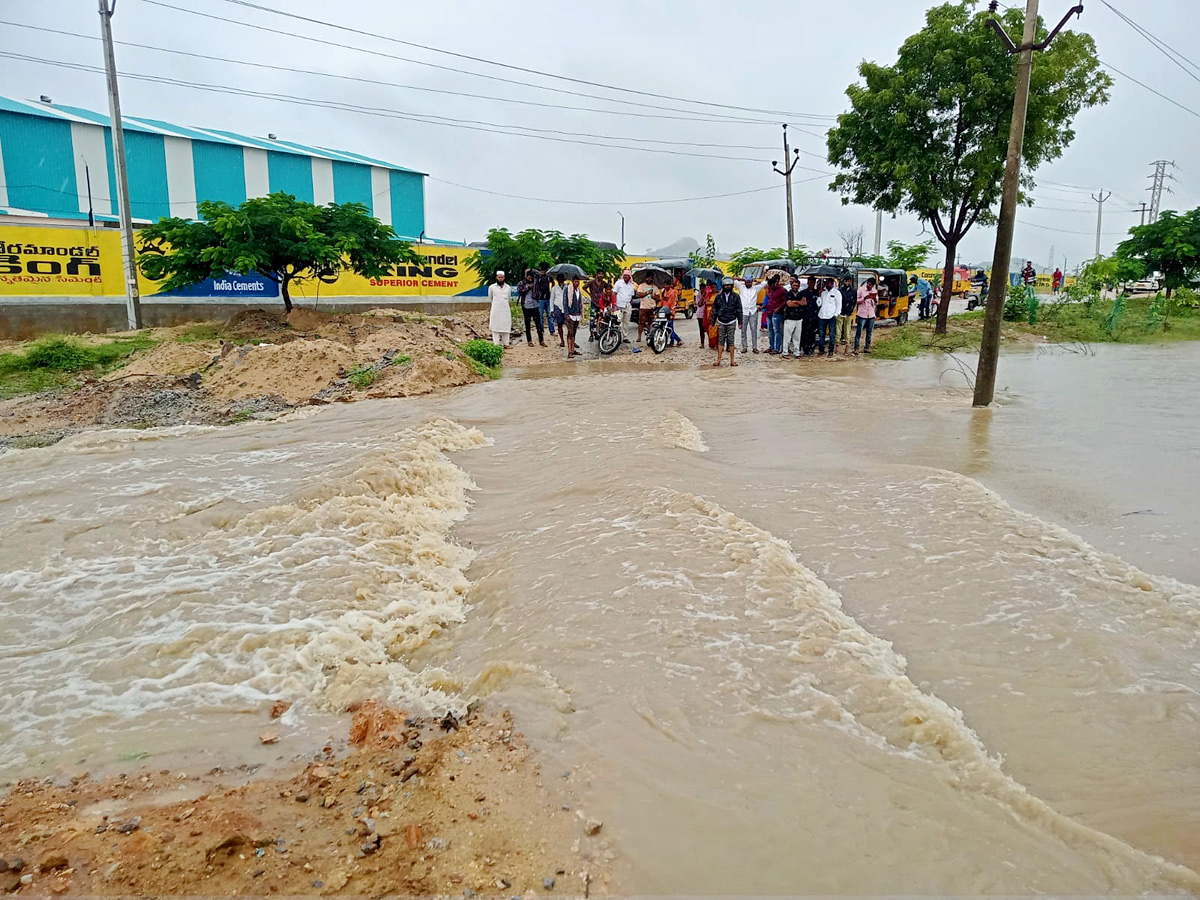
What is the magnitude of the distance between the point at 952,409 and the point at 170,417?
428 inches

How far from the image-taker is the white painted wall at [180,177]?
30.8m

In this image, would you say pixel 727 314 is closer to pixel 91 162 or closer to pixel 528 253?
pixel 528 253

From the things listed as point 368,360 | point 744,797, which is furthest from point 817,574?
point 368,360

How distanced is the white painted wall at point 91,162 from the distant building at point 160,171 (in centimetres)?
4

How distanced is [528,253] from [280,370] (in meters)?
12.4

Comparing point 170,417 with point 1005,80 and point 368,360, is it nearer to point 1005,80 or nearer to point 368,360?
point 368,360

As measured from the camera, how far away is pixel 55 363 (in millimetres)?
13898

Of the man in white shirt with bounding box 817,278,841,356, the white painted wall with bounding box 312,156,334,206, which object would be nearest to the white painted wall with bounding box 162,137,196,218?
the white painted wall with bounding box 312,156,334,206

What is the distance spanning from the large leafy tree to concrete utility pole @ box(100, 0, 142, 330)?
649 inches

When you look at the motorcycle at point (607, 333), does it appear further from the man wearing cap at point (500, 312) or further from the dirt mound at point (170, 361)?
the dirt mound at point (170, 361)

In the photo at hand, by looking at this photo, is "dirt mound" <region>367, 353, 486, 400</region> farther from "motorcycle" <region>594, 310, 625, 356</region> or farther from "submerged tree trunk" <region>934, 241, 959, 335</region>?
"submerged tree trunk" <region>934, 241, 959, 335</region>

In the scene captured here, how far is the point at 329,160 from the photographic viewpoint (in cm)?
3512

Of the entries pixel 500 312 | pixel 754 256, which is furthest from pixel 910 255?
pixel 500 312

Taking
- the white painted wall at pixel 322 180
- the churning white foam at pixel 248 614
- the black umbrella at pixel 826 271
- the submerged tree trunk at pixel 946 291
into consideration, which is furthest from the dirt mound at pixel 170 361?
the white painted wall at pixel 322 180
